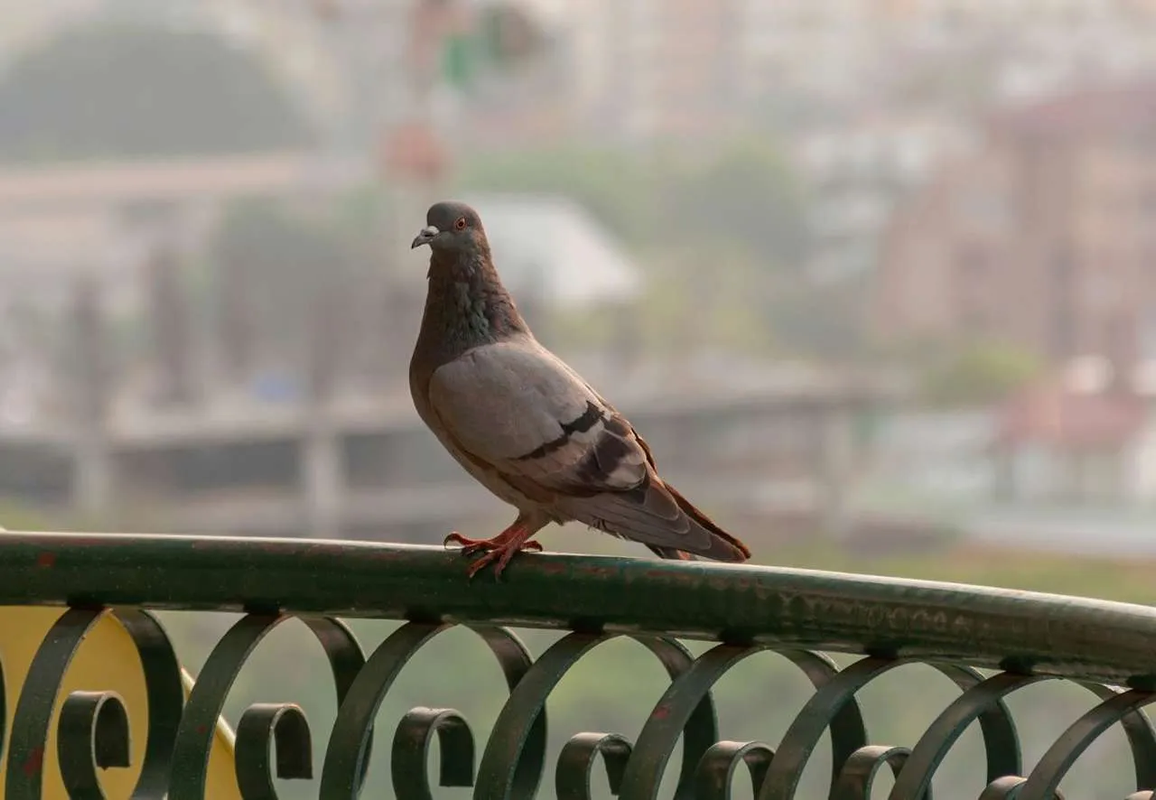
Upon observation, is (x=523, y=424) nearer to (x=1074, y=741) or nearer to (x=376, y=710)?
(x=376, y=710)

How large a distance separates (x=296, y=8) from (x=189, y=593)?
696 inches

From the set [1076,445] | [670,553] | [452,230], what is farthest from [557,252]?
[670,553]

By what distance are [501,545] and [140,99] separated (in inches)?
675

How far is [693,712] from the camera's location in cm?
73

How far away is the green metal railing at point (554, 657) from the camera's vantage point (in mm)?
652

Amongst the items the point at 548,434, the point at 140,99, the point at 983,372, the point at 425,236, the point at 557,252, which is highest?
the point at 140,99

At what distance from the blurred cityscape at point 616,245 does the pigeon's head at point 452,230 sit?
46.2 ft

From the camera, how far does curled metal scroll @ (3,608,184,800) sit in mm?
774

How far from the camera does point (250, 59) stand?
1770cm

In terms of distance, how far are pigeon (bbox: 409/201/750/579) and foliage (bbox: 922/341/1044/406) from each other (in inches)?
610

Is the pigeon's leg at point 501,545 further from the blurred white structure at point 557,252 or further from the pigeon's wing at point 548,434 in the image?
the blurred white structure at point 557,252

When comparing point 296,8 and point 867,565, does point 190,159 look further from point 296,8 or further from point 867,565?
point 867,565

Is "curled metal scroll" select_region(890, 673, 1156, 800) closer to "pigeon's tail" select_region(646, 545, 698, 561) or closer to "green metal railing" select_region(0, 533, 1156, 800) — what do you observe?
"green metal railing" select_region(0, 533, 1156, 800)

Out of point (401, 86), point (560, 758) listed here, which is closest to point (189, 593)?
point (560, 758)
